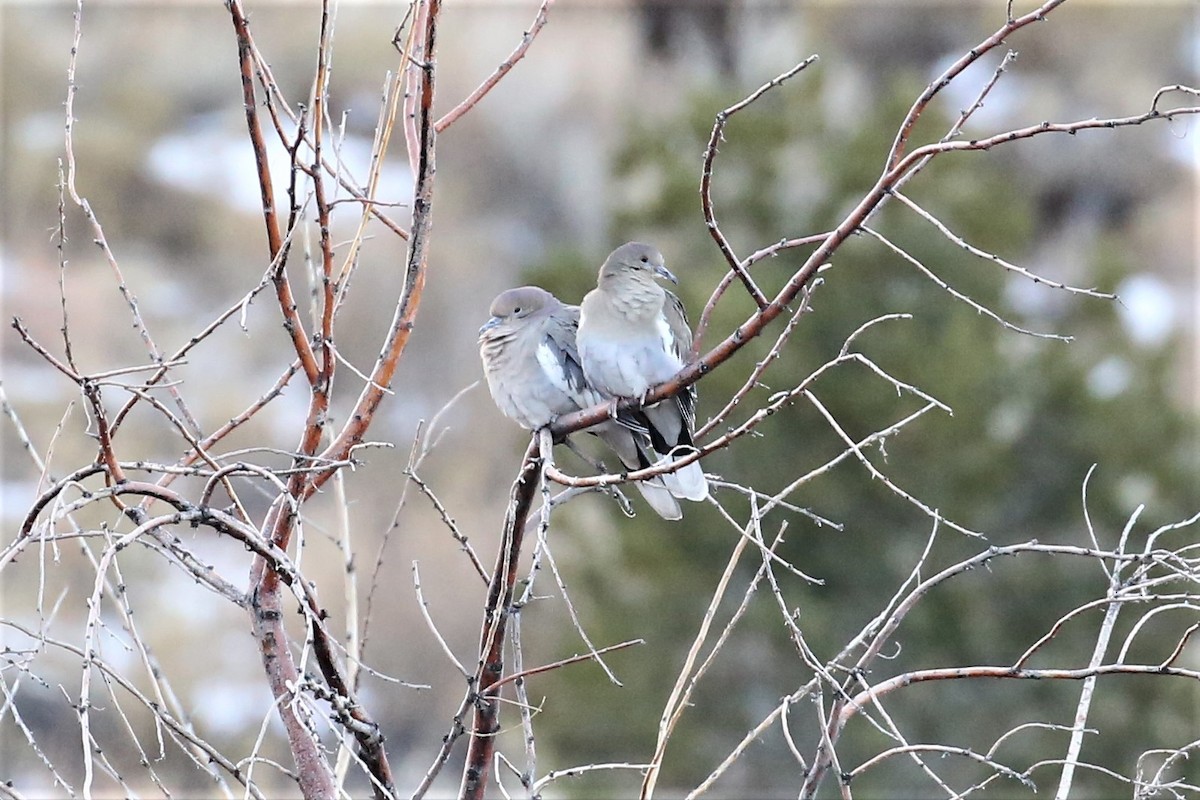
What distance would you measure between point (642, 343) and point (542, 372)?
0.26m

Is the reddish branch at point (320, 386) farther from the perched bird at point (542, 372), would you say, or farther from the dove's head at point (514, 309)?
the dove's head at point (514, 309)

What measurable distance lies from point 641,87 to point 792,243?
12625 millimetres

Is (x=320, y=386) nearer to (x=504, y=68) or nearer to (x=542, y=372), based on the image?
(x=504, y=68)

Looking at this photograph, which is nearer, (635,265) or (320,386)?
(320,386)

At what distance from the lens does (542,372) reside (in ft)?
9.32

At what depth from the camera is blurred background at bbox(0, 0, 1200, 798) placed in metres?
7.73

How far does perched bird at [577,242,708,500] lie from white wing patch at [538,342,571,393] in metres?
0.07

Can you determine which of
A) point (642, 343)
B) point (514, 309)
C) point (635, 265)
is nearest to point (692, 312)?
point (514, 309)

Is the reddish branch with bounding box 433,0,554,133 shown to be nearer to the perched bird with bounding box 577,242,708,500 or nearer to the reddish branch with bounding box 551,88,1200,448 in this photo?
the reddish branch with bounding box 551,88,1200,448

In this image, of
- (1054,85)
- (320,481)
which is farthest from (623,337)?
(1054,85)

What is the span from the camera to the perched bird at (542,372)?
2797 millimetres

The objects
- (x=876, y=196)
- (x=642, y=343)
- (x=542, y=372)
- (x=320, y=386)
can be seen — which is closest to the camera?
(x=876, y=196)

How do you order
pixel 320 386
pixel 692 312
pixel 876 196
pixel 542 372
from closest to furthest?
pixel 876 196 < pixel 320 386 < pixel 542 372 < pixel 692 312

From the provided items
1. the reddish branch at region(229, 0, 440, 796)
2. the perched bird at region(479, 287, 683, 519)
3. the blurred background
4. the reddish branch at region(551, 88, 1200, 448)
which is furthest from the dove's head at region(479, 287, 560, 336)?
the reddish branch at region(551, 88, 1200, 448)
